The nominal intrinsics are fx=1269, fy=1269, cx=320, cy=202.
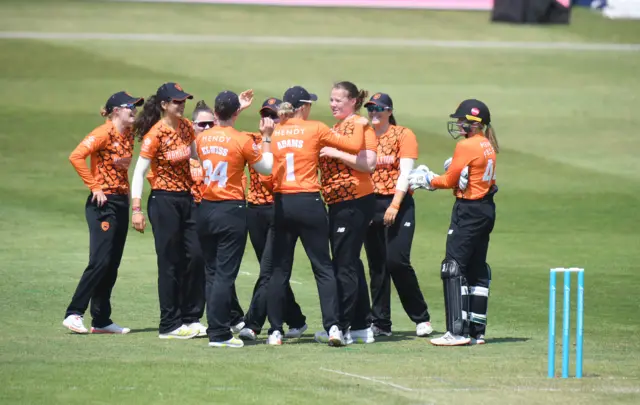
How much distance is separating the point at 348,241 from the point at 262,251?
95cm

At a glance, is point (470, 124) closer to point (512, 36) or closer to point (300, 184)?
point (300, 184)

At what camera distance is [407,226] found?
38.3 ft

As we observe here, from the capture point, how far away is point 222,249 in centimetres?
1076

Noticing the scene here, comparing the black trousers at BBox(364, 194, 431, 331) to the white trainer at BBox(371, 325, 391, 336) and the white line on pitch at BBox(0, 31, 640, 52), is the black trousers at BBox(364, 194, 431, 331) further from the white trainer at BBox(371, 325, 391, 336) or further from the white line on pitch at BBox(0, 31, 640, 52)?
the white line on pitch at BBox(0, 31, 640, 52)

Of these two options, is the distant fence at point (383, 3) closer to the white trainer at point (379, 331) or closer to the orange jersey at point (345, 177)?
the white trainer at point (379, 331)

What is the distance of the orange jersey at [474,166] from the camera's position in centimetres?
1091

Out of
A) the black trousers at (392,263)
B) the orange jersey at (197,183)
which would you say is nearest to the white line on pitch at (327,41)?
the orange jersey at (197,183)

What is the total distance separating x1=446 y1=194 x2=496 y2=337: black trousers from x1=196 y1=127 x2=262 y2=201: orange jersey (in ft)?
6.07

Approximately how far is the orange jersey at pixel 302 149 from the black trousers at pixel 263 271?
27.7 inches

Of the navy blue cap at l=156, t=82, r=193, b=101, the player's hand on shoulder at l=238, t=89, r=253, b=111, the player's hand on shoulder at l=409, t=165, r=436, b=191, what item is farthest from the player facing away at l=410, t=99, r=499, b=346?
the navy blue cap at l=156, t=82, r=193, b=101

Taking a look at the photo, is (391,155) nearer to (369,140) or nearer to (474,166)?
(369,140)

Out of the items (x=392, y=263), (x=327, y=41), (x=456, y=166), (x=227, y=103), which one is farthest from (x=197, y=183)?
(x=327, y=41)

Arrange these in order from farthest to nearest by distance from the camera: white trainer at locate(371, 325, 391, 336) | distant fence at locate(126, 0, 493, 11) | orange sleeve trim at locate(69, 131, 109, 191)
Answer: distant fence at locate(126, 0, 493, 11), white trainer at locate(371, 325, 391, 336), orange sleeve trim at locate(69, 131, 109, 191)

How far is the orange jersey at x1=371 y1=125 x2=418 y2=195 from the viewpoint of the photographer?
1161 cm
